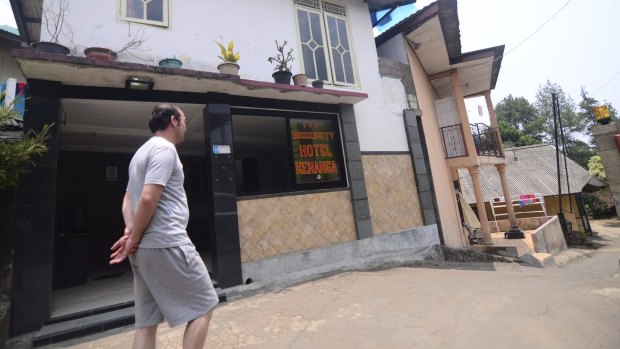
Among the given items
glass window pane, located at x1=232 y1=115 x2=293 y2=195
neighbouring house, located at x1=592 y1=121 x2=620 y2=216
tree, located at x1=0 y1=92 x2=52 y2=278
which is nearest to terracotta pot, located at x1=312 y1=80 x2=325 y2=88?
glass window pane, located at x1=232 y1=115 x2=293 y2=195

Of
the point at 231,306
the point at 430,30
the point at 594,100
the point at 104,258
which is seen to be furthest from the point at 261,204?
the point at 594,100

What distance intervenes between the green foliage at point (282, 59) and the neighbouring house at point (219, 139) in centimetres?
17

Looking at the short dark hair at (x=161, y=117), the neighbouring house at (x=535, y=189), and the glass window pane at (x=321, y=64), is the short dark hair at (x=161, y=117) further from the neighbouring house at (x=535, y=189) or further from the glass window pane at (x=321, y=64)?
the neighbouring house at (x=535, y=189)

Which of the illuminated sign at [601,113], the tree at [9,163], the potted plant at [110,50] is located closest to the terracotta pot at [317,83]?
the potted plant at [110,50]

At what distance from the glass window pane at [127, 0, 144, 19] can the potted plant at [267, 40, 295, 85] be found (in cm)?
227

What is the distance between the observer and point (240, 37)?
5.57 metres

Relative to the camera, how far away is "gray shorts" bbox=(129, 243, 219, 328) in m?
1.61

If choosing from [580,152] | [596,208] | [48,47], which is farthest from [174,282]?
[580,152]

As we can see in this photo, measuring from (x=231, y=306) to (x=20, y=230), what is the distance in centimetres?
272

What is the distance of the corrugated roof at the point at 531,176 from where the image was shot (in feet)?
55.0

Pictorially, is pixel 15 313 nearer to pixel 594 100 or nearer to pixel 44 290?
pixel 44 290

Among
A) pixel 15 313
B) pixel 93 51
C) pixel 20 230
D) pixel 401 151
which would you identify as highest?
pixel 93 51

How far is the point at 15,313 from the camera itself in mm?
3232

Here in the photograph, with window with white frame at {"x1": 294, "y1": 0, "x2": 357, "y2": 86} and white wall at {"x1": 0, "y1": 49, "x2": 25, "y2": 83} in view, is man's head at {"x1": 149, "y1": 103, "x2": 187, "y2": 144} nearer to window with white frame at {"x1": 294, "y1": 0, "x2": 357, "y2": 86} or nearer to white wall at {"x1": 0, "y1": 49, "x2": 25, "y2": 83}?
window with white frame at {"x1": 294, "y1": 0, "x2": 357, "y2": 86}
